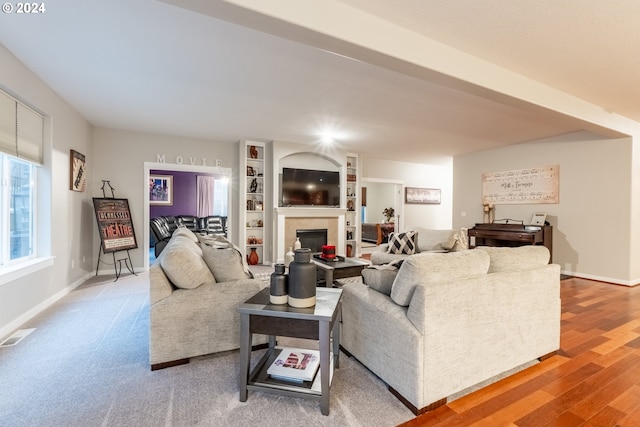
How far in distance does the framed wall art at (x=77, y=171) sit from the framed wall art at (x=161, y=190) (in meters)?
3.87

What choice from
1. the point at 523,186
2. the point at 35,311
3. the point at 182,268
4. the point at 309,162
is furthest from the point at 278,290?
the point at 523,186

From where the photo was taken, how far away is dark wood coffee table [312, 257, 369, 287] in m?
3.41

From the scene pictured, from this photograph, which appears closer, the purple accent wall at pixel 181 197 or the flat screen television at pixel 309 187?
the flat screen television at pixel 309 187

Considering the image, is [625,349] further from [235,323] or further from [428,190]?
[428,190]

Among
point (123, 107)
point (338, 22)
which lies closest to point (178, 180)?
point (123, 107)

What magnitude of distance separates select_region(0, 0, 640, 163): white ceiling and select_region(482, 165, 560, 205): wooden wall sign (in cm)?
87

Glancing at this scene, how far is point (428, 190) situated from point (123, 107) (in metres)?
7.29

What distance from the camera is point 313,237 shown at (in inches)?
241

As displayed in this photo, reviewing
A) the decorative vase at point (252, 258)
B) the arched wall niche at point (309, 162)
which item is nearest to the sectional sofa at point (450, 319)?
the decorative vase at point (252, 258)

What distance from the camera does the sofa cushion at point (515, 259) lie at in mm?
2102

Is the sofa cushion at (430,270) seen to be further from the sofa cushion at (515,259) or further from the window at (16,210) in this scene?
the window at (16,210)

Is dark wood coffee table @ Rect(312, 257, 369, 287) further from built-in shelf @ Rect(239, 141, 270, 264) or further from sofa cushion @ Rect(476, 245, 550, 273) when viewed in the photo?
built-in shelf @ Rect(239, 141, 270, 264)

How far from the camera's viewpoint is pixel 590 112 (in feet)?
11.8

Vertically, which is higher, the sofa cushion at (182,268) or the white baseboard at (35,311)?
the sofa cushion at (182,268)
